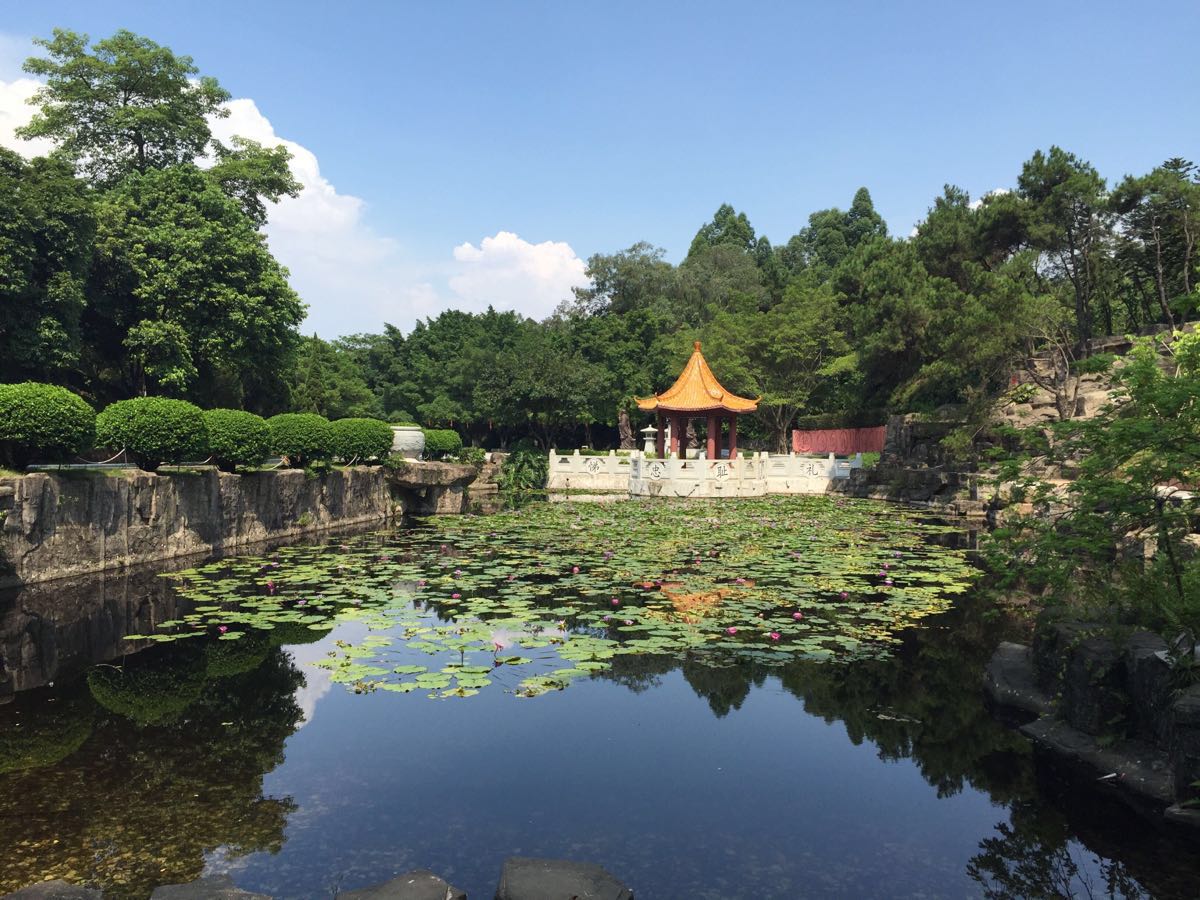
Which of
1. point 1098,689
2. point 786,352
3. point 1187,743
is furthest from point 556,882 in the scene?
point 786,352

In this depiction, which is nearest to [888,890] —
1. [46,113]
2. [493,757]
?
[493,757]

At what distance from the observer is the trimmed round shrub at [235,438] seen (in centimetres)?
1390

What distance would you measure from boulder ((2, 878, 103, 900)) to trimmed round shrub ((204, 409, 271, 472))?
11.1m

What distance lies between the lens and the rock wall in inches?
409

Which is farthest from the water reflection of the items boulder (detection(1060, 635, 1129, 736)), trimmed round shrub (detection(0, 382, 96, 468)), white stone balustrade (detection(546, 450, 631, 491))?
white stone balustrade (detection(546, 450, 631, 491))

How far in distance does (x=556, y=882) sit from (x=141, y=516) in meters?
11.2

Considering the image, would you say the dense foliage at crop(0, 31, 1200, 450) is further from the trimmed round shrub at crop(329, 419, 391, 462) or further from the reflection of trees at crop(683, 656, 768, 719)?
the reflection of trees at crop(683, 656, 768, 719)

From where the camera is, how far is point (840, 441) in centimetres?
3691

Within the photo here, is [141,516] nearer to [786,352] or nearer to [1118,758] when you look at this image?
[1118,758]

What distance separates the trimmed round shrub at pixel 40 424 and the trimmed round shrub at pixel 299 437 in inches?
184

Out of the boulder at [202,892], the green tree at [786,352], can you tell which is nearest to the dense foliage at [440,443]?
the green tree at [786,352]

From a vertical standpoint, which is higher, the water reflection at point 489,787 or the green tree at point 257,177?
the green tree at point 257,177

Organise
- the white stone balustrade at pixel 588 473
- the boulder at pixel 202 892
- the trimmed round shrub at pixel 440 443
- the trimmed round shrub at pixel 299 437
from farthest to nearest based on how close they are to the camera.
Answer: the trimmed round shrub at pixel 440 443, the white stone balustrade at pixel 588 473, the trimmed round shrub at pixel 299 437, the boulder at pixel 202 892

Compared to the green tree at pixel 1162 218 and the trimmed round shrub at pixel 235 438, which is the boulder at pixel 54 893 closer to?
the trimmed round shrub at pixel 235 438
